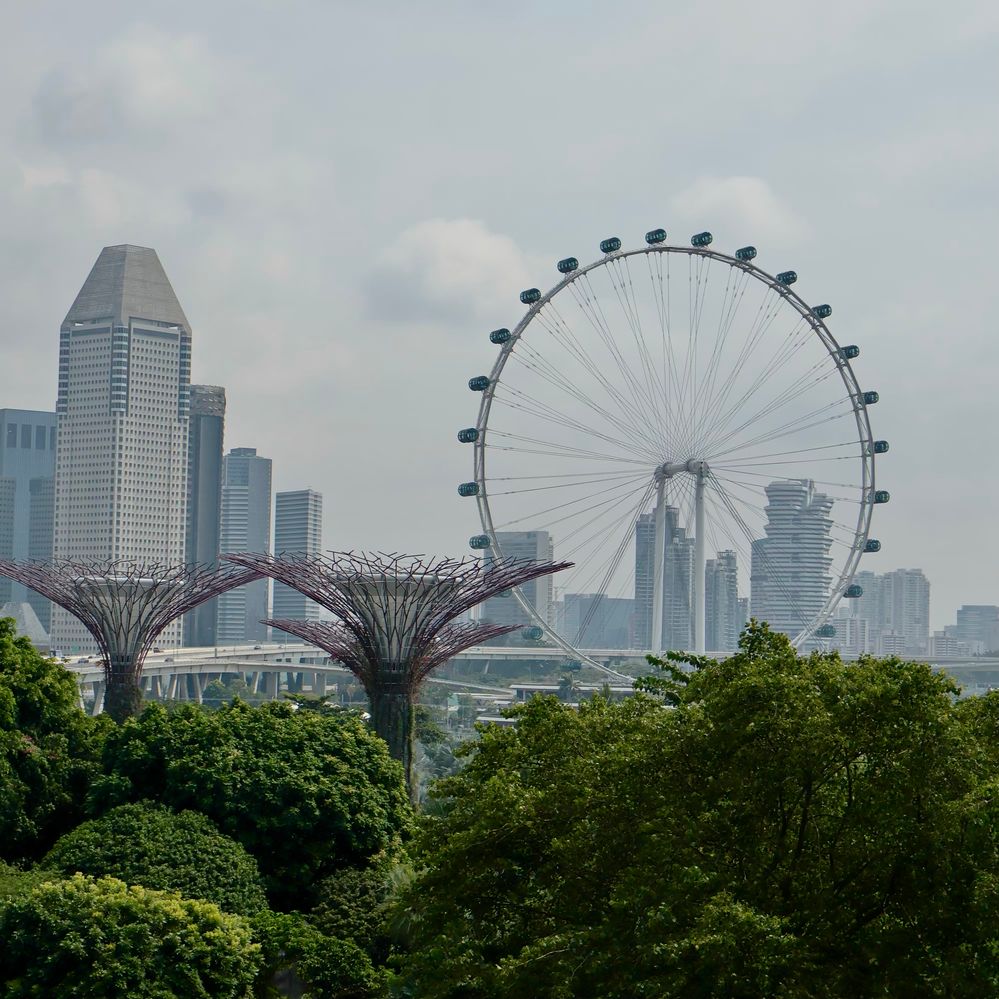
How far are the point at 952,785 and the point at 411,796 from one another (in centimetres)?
3089

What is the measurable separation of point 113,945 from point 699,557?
55.1 metres

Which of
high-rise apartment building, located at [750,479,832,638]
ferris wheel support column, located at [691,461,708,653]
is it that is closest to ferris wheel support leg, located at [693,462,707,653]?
ferris wheel support column, located at [691,461,708,653]

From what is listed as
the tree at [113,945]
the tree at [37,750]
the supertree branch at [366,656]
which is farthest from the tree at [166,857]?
the supertree branch at [366,656]

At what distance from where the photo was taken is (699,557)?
7569cm

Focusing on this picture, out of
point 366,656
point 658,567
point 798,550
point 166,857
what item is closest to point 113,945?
point 166,857

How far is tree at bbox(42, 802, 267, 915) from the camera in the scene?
28094 millimetres

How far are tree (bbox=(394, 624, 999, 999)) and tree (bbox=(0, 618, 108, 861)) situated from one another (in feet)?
51.8

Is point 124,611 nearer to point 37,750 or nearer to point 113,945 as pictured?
point 37,750

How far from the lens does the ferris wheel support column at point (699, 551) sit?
219ft

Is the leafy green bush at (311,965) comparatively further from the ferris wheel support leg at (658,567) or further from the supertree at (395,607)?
the ferris wheel support leg at (658,567)

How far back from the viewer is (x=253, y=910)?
Answer: 28.9 m

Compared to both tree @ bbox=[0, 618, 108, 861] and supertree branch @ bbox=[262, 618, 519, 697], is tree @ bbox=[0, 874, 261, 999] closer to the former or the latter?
tree @ bbox=[0, 618, 108, 861]

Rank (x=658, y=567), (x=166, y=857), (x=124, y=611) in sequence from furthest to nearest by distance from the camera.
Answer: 1. (x=658, y=567)
2. (x=124, y=611)
3. (x=166, y=857)

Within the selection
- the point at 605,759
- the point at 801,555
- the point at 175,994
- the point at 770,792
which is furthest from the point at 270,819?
the point at 801,555
